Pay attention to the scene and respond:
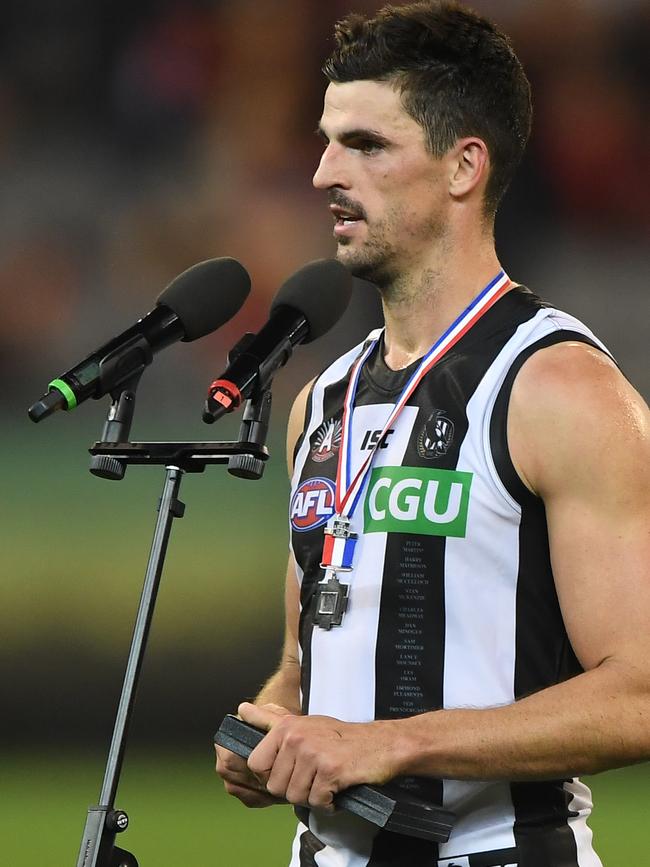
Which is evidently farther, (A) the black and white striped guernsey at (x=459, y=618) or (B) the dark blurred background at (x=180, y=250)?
(B) the dark blurred background at (x=180, y=250)

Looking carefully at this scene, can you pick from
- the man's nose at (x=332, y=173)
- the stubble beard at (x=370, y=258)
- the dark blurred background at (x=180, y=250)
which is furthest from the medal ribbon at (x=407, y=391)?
the dark blurred background at (x=180, y=250)

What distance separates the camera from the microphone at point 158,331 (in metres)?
1.23

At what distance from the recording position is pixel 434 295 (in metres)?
1.61

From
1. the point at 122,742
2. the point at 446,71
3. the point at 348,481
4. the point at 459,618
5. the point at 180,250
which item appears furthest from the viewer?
the point at 180,250

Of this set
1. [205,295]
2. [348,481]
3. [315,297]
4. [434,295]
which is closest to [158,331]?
[205,295]

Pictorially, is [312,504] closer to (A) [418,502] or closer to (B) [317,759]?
(A) [418,502]

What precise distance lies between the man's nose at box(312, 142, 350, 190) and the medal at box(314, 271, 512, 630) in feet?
0.72

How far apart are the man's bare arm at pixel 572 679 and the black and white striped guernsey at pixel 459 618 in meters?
0.06

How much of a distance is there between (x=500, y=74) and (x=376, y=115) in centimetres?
19

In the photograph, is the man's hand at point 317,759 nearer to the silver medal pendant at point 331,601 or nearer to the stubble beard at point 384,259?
the silver medal pendant at point 331,601

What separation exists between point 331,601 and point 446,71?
2.24 ft

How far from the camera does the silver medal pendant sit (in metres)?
1.45

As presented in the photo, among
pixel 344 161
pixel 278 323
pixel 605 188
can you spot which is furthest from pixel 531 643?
pixel 605 188

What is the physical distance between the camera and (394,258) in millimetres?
1594
